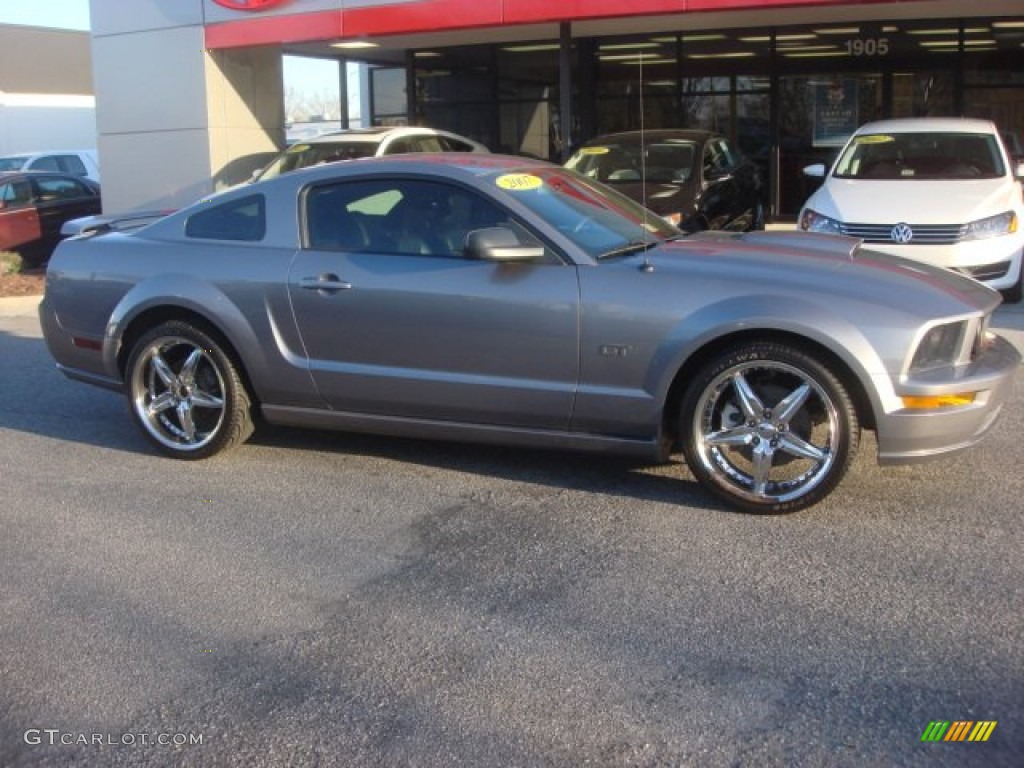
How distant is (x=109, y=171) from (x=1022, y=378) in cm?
1455

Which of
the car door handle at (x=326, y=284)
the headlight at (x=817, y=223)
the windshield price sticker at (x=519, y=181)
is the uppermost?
the windshield price sticker at (x=519, y=181)

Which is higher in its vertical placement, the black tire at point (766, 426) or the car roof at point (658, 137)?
the car roof at point (658, 137)

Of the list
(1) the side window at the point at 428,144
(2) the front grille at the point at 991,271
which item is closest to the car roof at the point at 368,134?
(1) the side window at the point at 428,144

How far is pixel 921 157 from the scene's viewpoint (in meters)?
10.4

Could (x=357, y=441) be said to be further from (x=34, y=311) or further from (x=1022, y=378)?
(x=34, y=311)

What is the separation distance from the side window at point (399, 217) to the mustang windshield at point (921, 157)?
6299 millimetres

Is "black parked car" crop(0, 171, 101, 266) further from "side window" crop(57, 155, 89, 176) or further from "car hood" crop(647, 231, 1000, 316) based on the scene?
"car hood" crop(647, 231, 1000, 316)

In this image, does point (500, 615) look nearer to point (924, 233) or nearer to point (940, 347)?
point (940, 347)

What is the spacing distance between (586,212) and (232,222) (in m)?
1.89

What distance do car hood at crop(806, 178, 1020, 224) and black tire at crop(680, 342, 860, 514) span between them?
498cm

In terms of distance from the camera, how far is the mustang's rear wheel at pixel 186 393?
564 centimetres

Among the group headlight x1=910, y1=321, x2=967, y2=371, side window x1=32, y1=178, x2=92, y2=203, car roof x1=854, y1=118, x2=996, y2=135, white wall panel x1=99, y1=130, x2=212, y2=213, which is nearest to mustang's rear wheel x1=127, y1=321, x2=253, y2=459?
headlight x1=910, y1=321, x2=967, y2=371

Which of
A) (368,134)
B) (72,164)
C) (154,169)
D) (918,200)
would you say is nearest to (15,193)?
(154,169)

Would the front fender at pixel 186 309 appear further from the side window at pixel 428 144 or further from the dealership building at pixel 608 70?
the dealership building at pixel 608 70
